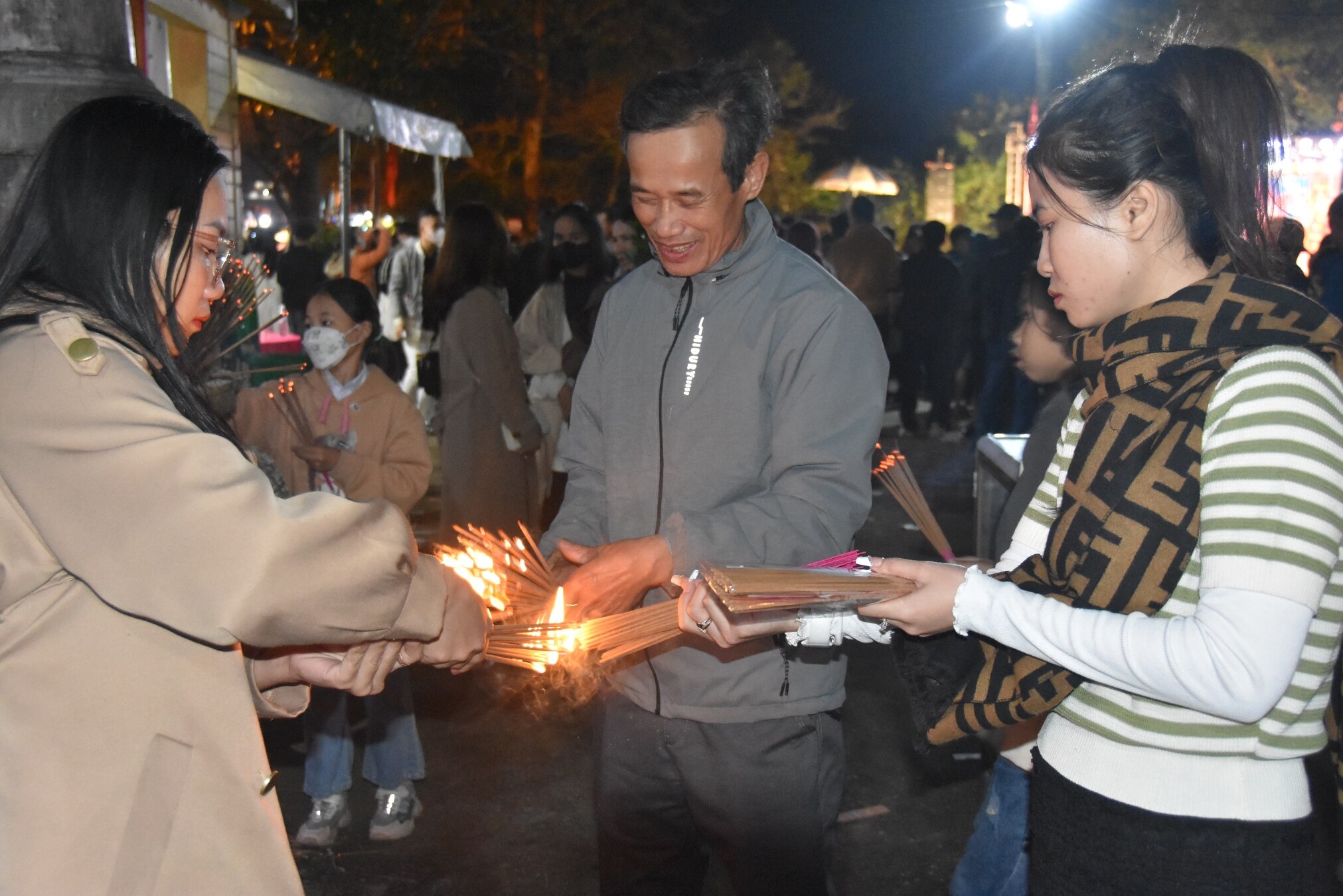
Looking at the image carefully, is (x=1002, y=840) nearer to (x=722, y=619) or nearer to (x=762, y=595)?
(x=722, y=619)

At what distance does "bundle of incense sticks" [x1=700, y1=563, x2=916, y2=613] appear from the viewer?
1.84 meters

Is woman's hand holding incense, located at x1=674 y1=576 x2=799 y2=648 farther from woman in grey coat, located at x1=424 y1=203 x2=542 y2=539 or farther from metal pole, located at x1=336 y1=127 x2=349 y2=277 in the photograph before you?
metal pole, located at x1=336 y1=127 x2=349 y2=277

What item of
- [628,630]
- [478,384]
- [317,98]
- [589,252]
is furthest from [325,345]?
[317,98]

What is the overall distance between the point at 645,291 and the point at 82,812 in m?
1.68

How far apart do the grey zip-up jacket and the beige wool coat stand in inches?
38.0

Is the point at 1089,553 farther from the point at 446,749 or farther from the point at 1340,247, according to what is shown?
the point at 1340,247

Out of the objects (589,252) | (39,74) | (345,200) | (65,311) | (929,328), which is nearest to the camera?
(65,311)

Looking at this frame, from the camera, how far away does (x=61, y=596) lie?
1618 mm

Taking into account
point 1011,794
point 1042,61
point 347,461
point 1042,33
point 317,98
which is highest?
point 1042,33

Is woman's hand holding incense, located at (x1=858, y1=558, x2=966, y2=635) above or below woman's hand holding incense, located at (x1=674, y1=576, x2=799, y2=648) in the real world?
above

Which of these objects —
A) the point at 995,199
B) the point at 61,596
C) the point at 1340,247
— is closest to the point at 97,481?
the point at 61,596

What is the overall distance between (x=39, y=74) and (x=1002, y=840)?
3.50 metres

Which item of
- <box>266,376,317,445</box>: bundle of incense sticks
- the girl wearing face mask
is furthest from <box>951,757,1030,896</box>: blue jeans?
the girl wearing face mask

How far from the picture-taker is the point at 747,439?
2492 millimetres
